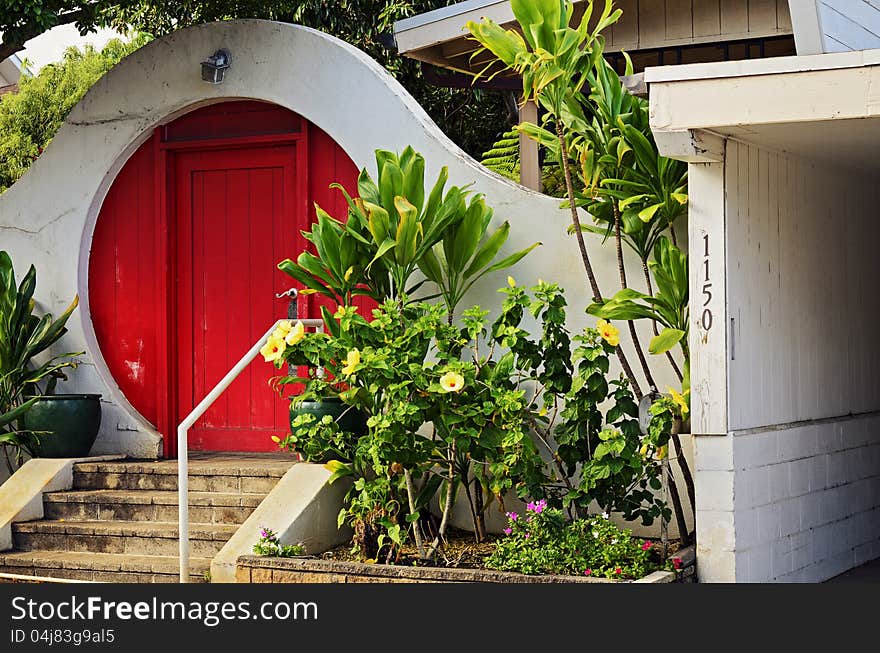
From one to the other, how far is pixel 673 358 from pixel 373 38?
749cm

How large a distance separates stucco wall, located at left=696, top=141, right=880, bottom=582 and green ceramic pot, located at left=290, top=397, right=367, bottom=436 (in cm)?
219

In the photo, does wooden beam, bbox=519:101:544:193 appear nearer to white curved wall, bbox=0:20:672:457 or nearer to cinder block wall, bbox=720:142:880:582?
white curved wall, bbox=0:20:672:457

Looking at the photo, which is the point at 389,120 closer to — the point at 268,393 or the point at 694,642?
the point at 268,393

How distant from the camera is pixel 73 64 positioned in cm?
2336

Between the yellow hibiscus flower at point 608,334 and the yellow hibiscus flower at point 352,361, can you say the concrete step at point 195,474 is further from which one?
the yellow hibiscus flower at point 608,334

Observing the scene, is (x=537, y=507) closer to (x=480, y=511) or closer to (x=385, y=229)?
(x=480, y=511)

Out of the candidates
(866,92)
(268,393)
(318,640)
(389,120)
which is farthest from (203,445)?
(866,92)

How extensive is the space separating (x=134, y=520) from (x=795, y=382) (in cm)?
417

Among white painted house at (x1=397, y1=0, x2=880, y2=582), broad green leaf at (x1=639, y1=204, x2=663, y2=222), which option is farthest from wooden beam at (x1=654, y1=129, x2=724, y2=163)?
broad green leaf at (x1=639, y1=204, x2=663, y2=222)

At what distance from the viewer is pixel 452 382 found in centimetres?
674

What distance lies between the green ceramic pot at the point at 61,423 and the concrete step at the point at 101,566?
2.90 feet

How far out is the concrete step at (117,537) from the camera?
25.3 ft

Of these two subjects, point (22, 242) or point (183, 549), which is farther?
point (22, 242)

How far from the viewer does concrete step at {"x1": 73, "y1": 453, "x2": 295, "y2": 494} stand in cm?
812
